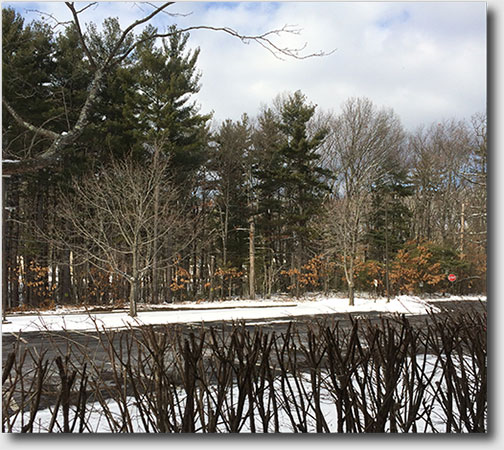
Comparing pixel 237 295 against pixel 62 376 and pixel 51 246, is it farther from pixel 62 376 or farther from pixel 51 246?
pixel 62 376

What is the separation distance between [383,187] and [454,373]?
→ 9.69 ft

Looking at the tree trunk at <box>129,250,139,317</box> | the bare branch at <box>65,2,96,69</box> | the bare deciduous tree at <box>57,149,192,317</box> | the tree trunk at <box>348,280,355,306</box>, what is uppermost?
the bare branch at <box>65,2,96,69</box>

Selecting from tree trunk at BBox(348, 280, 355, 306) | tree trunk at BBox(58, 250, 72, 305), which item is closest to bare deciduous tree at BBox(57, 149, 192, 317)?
tree trunk at BBox(58, 250, 72, 305)

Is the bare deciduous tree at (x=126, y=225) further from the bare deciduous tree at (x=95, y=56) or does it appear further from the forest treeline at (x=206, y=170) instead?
the bare deciduous tree at (x=95, y=56)

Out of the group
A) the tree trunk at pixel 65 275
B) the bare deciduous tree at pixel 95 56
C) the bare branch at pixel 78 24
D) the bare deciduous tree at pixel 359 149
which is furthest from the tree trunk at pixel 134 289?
the bare branch at pixel 78 24

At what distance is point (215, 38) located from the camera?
9.52ft

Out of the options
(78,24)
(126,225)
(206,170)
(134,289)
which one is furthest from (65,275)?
(78,24)

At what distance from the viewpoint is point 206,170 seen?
7340 millimetres

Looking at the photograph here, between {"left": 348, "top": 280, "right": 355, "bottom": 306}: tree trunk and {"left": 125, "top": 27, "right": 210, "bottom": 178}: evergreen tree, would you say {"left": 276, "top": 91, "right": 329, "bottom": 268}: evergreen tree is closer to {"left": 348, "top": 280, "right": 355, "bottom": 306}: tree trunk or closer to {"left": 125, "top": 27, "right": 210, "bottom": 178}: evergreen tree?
{"left": 125, "top": 27, "right": 210, "bottom": 178}: evergreen tree

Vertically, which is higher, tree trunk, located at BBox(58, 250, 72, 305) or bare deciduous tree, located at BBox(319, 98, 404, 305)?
bare deciduous tree, located at BBox(319, 98, 404, 305)

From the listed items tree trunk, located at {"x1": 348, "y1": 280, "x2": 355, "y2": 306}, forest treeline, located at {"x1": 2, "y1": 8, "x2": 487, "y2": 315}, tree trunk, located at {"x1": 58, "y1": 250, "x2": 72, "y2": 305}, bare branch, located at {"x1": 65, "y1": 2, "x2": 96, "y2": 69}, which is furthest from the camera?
tree trunk, located at {"x1": 348, "y1": 280, "x2": 355, "y2": 306}

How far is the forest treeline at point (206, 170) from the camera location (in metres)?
2.78

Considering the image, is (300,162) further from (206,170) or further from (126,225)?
(126,225)

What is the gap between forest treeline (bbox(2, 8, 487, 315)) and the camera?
2783 mm
